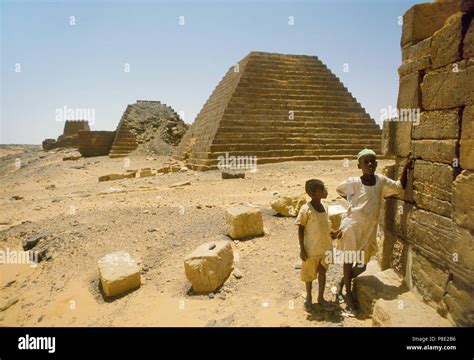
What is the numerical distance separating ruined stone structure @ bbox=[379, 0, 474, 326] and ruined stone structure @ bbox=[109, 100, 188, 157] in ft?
74.9

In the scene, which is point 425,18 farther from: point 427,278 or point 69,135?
point 69,135

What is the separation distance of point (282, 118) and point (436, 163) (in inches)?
590

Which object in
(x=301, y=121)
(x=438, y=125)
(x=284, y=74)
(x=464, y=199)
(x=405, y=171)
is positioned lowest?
(x=464, y=199)

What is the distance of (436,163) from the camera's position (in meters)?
2.83

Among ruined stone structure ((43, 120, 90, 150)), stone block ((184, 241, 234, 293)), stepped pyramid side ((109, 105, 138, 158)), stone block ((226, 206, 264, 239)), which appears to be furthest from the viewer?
ruined stone structure ((43, 120, 90, 150))

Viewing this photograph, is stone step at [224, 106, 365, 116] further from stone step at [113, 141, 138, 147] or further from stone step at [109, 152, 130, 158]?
stone step at [113, 141, 138, 147]

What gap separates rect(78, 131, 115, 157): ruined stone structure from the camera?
81.4 ft

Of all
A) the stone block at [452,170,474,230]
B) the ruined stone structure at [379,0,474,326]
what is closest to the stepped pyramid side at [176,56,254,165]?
the ruined stone structure at [379,0,474,326]

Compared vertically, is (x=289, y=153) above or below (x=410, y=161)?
above

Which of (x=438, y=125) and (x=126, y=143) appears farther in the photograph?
(x=126, y=143)

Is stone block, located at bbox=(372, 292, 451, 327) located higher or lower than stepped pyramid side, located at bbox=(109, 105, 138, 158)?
lower

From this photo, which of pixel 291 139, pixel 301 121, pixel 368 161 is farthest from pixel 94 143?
pixel 368 161
